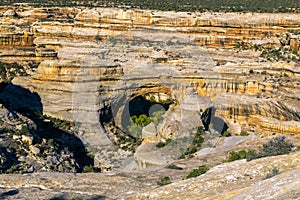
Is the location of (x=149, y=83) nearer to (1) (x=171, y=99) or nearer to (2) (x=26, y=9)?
(1) (x=171, y=99)

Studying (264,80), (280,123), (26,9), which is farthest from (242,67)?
(26,9)

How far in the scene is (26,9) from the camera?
46344 millimetres

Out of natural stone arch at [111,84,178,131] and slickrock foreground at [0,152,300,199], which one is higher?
slickrock foreground at [0,152,300,199]

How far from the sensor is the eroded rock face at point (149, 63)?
22.6 meters

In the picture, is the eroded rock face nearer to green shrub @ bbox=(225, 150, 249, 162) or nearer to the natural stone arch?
the natural stone arch

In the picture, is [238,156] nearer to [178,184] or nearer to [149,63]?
[178,184]

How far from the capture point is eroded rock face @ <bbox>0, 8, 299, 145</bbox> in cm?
2259

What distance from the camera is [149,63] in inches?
1157

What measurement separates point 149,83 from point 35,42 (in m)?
14.8

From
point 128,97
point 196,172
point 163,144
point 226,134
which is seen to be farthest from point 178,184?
point 128,97

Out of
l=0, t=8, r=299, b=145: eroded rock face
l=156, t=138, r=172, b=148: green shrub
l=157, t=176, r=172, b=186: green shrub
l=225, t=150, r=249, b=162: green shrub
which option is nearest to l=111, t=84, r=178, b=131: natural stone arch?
l=0, t=8, r=299, b=145: eroded rock face

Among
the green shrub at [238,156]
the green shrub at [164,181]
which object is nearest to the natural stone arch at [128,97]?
the green shrub at [238,156]

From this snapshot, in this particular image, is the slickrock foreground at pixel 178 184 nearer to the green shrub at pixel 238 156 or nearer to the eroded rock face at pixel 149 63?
the green shrub at pixel 238 156

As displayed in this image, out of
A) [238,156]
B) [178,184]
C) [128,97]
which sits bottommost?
[128,97]
